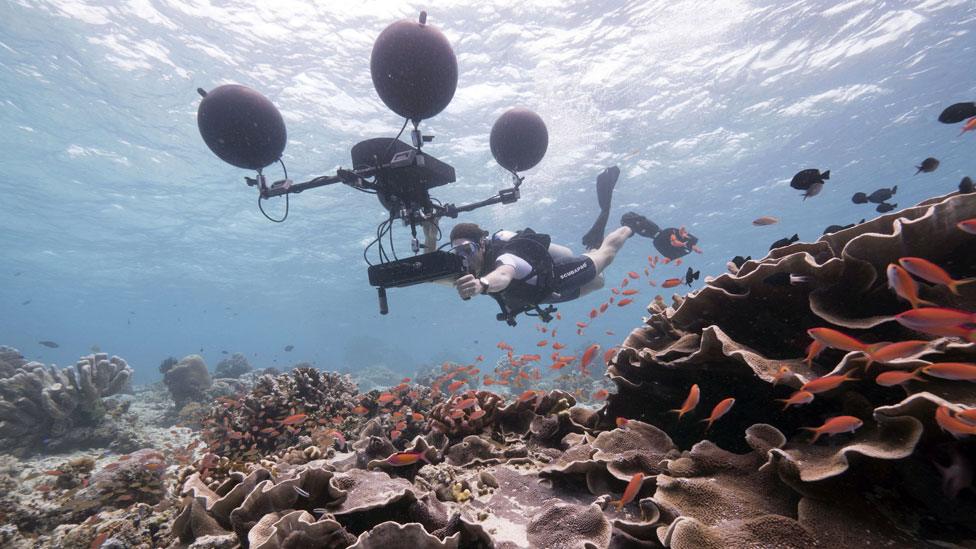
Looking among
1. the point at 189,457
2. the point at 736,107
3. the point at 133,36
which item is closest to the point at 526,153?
the point at 189,457

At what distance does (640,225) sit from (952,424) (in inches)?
421

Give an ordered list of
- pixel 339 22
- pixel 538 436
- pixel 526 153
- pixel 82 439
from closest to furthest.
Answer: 1. pixel 538 436
2. pixel 526 153
3. pixel 82 439
4. pixel 339 22

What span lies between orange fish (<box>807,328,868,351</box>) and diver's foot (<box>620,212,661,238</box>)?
990 centimetres

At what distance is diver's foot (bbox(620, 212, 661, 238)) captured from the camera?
38.1ft

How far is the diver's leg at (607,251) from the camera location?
34.2 ft

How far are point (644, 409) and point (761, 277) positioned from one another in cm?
145

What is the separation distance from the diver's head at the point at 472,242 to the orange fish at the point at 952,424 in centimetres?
496

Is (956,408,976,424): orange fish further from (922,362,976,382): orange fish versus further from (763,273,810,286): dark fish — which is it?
(763,273,810,286): dark fish

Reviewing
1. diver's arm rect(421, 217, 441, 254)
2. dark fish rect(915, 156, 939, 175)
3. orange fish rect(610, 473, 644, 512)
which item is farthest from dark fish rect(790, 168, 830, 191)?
diver's arm rect(421, 217, 441, 254)

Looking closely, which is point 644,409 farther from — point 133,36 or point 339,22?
point 133,36

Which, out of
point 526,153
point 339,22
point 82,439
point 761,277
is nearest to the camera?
point 761,277

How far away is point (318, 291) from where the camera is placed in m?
49.0

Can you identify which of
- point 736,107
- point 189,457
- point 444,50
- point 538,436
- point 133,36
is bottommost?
point 189,457

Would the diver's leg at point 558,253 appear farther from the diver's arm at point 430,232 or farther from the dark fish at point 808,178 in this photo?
the dark fish at point 808,178
